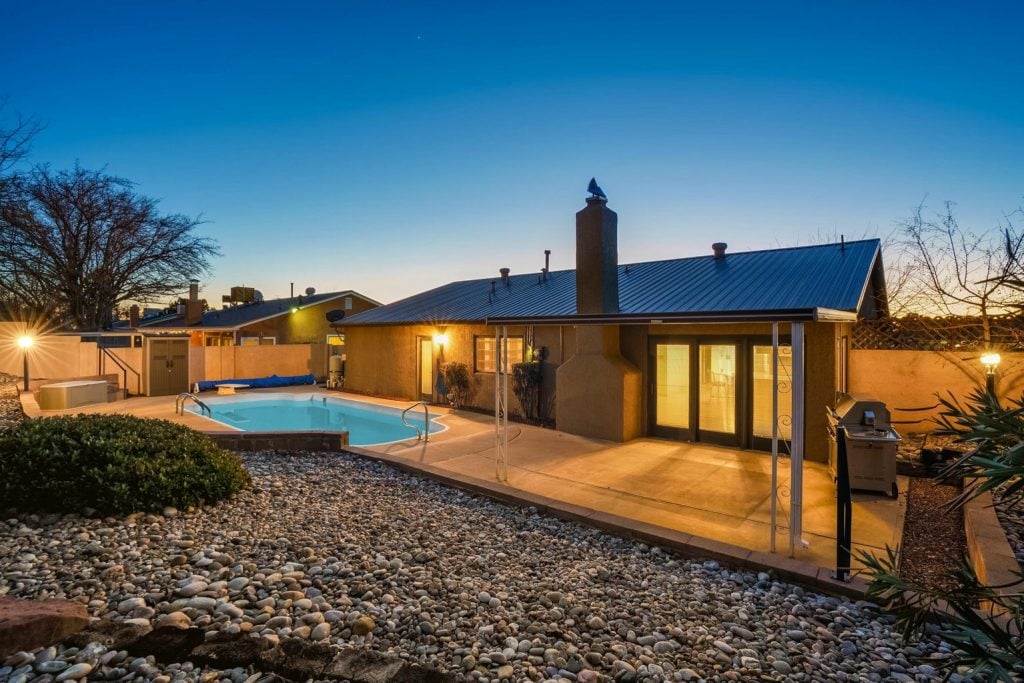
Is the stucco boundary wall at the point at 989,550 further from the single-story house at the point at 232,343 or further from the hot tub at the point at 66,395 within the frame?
the hot tub at the point at 66,395

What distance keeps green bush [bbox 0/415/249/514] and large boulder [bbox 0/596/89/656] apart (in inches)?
64.8

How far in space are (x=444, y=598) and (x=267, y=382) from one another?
15.7m

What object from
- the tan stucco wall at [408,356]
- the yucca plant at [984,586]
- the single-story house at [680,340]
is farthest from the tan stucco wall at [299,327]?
the yucca plant at [984,586]

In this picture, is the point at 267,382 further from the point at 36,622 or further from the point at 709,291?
the point at 36,622

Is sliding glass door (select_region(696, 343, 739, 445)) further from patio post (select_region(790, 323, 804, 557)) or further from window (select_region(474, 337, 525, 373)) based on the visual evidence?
window (select_region(474, 337, 525, 373))

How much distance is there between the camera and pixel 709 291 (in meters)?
9.27

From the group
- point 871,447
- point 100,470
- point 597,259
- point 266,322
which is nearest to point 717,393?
point 871,447

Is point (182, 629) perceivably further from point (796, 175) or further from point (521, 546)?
point (796, 175)

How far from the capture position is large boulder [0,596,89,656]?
109 inches

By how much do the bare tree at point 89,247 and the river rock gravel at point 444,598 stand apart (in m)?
23.4

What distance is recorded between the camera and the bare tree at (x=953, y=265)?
910 centimetres

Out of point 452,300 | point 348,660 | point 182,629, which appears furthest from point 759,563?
point 452,300

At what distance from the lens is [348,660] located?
9.13 feet

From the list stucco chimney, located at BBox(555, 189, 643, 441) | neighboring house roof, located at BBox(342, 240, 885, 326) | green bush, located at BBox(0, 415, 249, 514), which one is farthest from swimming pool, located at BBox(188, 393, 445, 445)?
green bush, located at BBox(0, 415, 249, 514)
